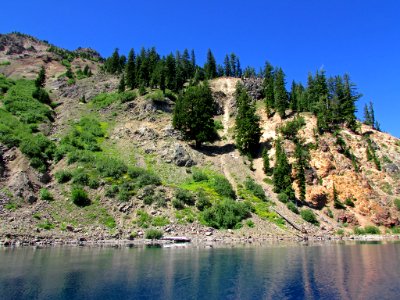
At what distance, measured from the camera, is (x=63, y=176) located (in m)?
62.8

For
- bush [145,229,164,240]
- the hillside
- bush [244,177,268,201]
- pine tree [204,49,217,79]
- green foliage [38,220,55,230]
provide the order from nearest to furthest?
1. green foliage [38,220,55,230]
2. bush [145,229,164,240]
3. the hillside
4. bush [244,177,268,201]
5. pine tree [204,49,217,79]

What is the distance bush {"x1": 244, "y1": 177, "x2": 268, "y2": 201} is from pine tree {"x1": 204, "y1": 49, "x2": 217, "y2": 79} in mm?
72189

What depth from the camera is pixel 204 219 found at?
196 feet

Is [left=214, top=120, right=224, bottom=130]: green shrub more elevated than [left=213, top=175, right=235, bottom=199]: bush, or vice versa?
[left=214, top=120, right=224, bottom=130]: green shrub

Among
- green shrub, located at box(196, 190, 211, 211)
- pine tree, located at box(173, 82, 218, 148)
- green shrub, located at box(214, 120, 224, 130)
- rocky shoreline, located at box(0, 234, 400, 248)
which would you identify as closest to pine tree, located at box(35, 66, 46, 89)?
pine tree, located at box(173, 82, 218, 148)

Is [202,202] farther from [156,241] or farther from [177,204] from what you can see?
[156,241]

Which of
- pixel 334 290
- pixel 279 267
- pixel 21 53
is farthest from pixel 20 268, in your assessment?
pixel 21 53

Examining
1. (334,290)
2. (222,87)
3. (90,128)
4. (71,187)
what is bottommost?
(334,290)

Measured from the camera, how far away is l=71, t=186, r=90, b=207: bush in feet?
188

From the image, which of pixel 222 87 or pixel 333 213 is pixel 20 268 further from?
pixel 222 87

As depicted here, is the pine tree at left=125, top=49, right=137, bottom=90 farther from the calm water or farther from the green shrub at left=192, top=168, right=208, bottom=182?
the calm water

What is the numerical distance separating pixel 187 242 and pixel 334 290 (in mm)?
31422

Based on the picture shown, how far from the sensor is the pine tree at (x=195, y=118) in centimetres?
8694

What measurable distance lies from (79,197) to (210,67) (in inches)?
3869
